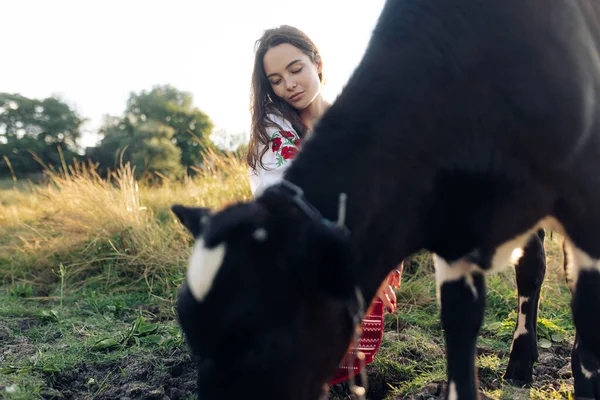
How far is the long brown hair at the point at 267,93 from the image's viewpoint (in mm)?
2938

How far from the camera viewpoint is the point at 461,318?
7.16ft

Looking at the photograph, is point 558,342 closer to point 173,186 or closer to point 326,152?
point 326,152

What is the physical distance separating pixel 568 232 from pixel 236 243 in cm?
143

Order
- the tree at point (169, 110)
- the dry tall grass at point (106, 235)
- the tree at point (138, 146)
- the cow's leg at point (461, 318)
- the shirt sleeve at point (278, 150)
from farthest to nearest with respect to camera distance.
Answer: the tree at point (169, 110) → the tree at point (138, 146) → the dry tall grass at point (106, 235) → the shirt sleeve at point (278, 150) → the cow's leg at point (461, 318)

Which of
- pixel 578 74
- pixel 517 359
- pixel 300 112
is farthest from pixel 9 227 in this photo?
pixel 578 74

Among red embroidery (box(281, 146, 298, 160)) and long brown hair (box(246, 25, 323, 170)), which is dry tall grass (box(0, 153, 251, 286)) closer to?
long brown hair (box(246, 25, 323, 170))

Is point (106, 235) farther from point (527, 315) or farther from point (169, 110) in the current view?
point (169, 110)

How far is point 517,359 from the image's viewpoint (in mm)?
2814

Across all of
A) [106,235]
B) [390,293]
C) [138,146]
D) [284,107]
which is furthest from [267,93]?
[138,146]

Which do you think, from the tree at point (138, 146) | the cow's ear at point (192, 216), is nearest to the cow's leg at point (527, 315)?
the cow's ear at point (192, 216)

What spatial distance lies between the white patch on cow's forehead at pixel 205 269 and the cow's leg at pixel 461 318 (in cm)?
117

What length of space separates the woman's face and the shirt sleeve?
181mm

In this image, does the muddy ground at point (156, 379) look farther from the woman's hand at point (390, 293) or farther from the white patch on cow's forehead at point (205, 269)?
the white patch on cow's forehead at point (205, 269)

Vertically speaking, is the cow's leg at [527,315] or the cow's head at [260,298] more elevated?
the cow's head at [260,298]
